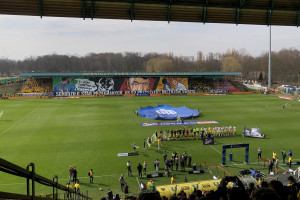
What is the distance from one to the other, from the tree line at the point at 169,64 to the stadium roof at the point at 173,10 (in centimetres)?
10568

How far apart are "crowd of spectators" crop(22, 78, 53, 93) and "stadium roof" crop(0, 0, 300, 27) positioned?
191 ft

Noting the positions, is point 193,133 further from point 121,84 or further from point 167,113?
point 121,84

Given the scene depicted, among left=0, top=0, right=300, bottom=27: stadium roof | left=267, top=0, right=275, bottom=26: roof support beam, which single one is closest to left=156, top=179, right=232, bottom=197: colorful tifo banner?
left=0, top=0, right=300, bottom=27: stadium roof

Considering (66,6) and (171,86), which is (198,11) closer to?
(66,6)

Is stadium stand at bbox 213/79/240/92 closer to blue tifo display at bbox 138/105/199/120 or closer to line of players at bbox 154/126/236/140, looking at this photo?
blue tifo display at bbox 138/105/199/120

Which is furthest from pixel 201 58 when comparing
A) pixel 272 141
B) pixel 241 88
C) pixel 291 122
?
pixel 272 141

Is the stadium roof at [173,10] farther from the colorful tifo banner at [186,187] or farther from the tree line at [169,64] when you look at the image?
the tree line at [169,64]

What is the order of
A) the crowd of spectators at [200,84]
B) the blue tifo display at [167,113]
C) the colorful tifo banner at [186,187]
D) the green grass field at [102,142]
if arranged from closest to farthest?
the colorful tifo banner at [186,187], the green grass field at [102,142], the blue tifo display at [167,113], the crowd of spectators at [200,84]

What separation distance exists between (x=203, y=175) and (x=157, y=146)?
7103 mm

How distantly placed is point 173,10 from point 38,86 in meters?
62.4

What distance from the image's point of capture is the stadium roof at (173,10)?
10555 millimetres

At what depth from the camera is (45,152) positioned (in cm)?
2220

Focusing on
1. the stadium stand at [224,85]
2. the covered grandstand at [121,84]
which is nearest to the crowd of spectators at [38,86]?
the covered grandstand at [121,84]

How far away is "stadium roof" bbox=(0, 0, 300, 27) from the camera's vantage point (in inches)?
416
